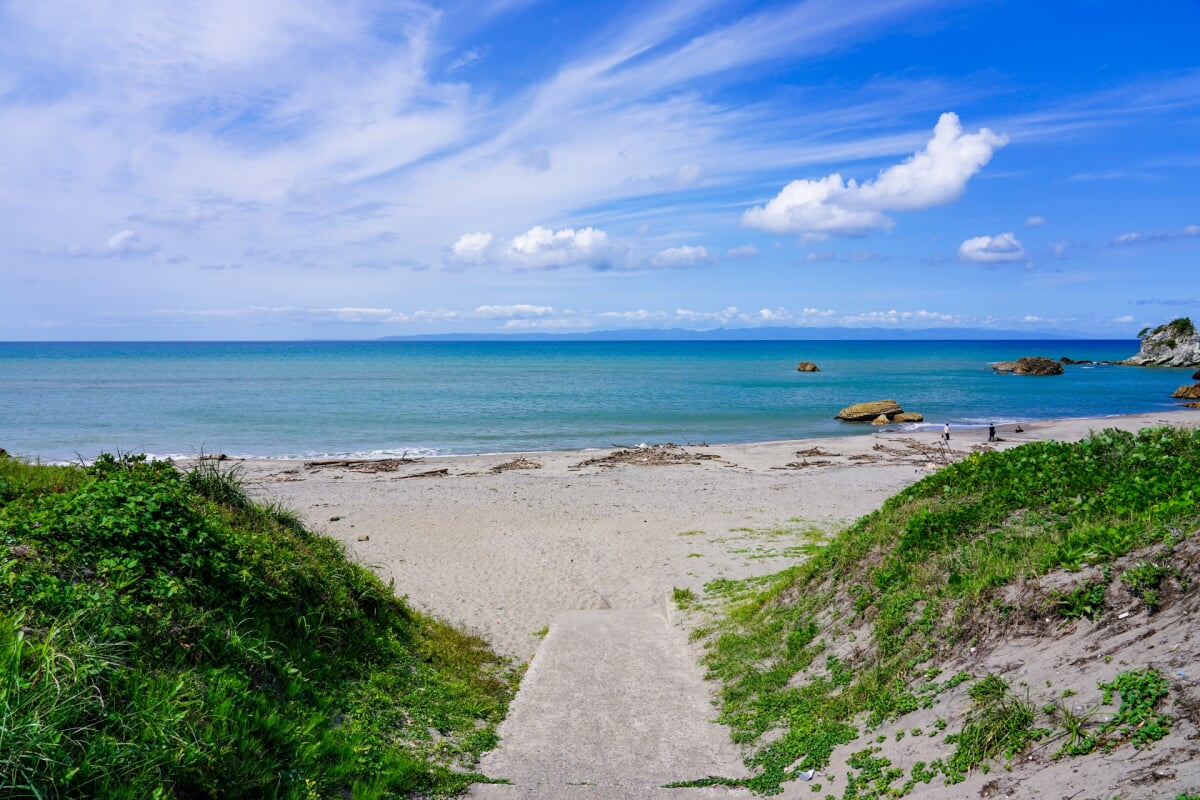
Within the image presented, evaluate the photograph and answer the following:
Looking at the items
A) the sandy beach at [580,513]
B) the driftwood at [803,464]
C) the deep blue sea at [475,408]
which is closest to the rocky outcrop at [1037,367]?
the deep blue sea at [475,408]

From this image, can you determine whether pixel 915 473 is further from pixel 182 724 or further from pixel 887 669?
pixel 182 724

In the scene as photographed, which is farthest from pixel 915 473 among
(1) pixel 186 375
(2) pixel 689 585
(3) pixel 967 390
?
(1) pixel 186 375

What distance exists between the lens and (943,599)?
7.51 metres

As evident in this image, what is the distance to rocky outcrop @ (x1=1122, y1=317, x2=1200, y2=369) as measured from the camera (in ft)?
311

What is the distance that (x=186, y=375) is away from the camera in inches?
3620

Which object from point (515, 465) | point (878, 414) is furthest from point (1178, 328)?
point (515, 465)

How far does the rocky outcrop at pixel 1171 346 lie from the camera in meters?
94.7

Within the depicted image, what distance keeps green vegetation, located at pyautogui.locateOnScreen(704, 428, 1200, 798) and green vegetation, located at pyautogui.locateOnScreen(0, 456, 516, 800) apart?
344cm

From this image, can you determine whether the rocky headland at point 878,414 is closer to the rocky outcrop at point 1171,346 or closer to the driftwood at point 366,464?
the driftwood at point 366,464

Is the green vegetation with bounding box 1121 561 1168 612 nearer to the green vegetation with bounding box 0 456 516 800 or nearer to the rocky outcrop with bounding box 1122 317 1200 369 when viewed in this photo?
the green vegetation with bounding box 0 456 516 800

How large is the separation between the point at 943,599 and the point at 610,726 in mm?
3975

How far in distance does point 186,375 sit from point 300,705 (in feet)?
328

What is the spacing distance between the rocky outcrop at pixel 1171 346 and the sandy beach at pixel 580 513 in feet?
262

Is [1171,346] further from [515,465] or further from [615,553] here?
[615,553]
